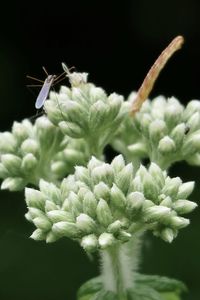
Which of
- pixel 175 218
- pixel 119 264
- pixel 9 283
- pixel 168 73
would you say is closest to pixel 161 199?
pixel 175 218

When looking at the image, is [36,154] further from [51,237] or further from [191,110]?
[191,110]

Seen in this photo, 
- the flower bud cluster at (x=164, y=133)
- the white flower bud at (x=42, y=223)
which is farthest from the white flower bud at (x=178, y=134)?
the white flower bud at (x=42, y=223)

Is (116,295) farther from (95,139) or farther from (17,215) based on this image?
(17,215)

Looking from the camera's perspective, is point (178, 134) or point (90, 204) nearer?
point (90, 204)

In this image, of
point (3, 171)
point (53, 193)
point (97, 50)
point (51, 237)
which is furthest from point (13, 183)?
point (97, 50)

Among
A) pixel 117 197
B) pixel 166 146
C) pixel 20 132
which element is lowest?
pixel 117 197

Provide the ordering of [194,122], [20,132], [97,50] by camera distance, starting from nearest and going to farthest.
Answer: [194,122] → [20,132] → [97,50]
